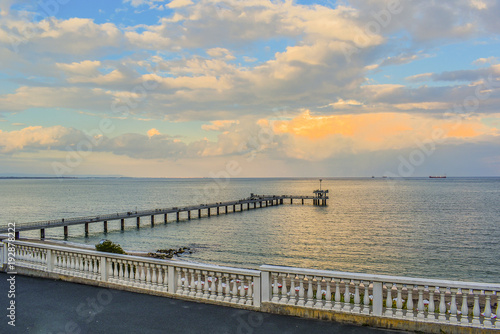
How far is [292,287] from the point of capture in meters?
7.77

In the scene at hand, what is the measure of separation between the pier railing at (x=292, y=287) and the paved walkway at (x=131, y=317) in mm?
320

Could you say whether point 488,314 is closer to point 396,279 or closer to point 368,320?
point 396,279

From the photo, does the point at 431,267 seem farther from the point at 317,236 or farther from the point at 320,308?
the point at 320,308

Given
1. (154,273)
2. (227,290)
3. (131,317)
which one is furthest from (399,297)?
(154,273)

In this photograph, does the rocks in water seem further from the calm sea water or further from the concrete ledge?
the concrete ledge

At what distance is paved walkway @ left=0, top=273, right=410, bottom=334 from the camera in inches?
279

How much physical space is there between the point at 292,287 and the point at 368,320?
5.38 feet

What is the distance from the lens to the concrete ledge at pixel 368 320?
6.66m

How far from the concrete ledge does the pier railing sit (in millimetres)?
55

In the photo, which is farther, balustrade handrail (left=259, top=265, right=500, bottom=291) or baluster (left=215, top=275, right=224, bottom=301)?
baluster (left=215, top=275, right=224, bottom=301)

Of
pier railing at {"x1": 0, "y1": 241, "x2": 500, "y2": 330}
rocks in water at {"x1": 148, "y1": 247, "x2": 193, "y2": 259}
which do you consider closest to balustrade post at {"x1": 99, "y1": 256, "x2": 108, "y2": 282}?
pier railing at {"x1": 0, "y1": 241, "x2": 500, "y2": 330}

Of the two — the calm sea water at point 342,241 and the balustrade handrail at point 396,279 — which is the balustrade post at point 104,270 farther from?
the calm sea water at point 342,241

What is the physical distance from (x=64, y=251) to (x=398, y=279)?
936cm

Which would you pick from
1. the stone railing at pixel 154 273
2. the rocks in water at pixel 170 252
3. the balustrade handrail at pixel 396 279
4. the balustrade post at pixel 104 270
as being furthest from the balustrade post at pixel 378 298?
the rocks in water at pixel 170 252
